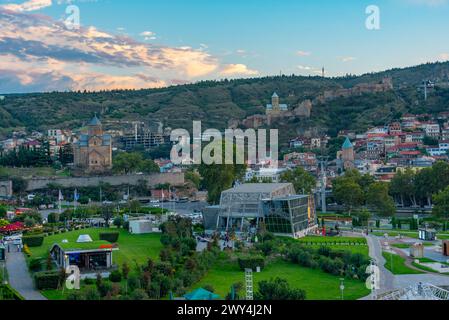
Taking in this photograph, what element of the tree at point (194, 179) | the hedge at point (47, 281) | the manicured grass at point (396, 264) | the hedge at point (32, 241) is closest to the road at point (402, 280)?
the manicured grass at point (396, 264)

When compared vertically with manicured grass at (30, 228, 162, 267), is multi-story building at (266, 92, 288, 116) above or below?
above

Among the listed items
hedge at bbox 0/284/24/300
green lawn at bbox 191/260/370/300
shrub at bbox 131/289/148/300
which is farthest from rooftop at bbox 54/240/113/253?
shrub at bbox 131/289/148/300

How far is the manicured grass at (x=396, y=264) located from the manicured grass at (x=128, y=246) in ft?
29.6

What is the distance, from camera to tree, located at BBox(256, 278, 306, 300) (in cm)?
1711

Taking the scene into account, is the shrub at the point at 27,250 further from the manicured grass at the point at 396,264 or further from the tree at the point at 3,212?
the manicured grass at the point at 396,264

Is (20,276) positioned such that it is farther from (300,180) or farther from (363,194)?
(300,180)

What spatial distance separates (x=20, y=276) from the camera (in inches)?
890

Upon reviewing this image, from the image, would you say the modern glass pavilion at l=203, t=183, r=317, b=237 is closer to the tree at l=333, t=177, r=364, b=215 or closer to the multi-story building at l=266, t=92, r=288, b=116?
the tree at l=333, t=177, r=364, b=215

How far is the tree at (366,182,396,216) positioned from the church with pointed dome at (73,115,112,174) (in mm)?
31312

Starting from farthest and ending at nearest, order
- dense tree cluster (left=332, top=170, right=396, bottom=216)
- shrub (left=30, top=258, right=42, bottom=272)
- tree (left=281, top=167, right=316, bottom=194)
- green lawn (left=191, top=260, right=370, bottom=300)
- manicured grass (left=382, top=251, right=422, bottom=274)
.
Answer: tree (left=281, top=167, right=316, bottom=194), dense tree cluster (left=332, top=170, right=396, bottom=216), manicured grass (left=382, top=251, right=422, bottom=274), shrub (left=30, top=258, right=42, bottom=272), green lawn (left=191, top=260, right=370, bottom=300)

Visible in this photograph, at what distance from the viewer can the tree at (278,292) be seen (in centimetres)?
1711

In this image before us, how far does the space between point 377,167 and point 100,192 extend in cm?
2587

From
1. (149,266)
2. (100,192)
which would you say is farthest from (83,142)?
(149,266)
